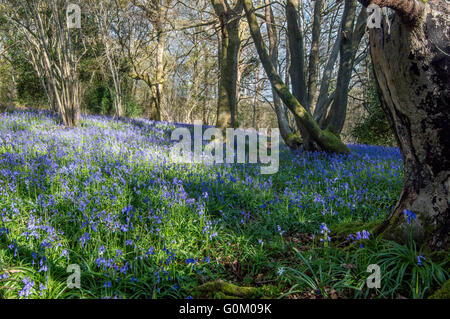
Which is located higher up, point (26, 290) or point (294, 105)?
point (294, 105)

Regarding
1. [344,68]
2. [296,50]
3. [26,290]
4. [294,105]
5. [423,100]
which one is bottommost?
[26,290]

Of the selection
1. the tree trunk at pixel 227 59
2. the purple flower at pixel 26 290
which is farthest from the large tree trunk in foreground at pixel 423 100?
the tree trunk at pixel 227 59

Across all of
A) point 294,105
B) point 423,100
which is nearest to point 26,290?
point 423,100

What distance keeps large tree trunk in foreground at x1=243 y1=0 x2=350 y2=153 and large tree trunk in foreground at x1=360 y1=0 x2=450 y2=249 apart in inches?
191

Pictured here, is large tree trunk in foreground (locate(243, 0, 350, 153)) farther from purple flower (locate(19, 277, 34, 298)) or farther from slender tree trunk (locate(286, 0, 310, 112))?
purple flower (locate(19, 277, 34, 298))

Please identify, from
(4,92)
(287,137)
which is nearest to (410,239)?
(287,137)

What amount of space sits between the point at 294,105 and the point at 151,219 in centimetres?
536

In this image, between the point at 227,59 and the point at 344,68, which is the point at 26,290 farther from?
the point at 344,68


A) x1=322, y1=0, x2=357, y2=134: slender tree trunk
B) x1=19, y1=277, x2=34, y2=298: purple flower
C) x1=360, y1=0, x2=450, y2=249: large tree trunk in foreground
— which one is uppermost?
x1=322, y1=0, x2=357, y2=134: slender tree trunk

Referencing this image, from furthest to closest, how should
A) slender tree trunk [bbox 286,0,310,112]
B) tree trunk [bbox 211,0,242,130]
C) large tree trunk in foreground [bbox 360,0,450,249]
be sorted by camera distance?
tree trunk [bbox 211,0,242,130]
slender tree trunk [bbox 286,0,310,112]
large tree trunk in foreground [bbox 360,0,450,249]

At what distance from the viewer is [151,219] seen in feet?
10.4

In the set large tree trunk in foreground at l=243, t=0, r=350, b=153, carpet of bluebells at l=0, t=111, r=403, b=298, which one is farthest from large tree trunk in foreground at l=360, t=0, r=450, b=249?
large tree trunk in foreground at l=243, t=0, r=350, b=153

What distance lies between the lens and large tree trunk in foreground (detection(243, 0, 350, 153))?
23.3 ft

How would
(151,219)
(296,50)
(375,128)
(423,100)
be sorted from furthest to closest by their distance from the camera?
(375,128) < (296,50) < (151,219) < (423,100)
